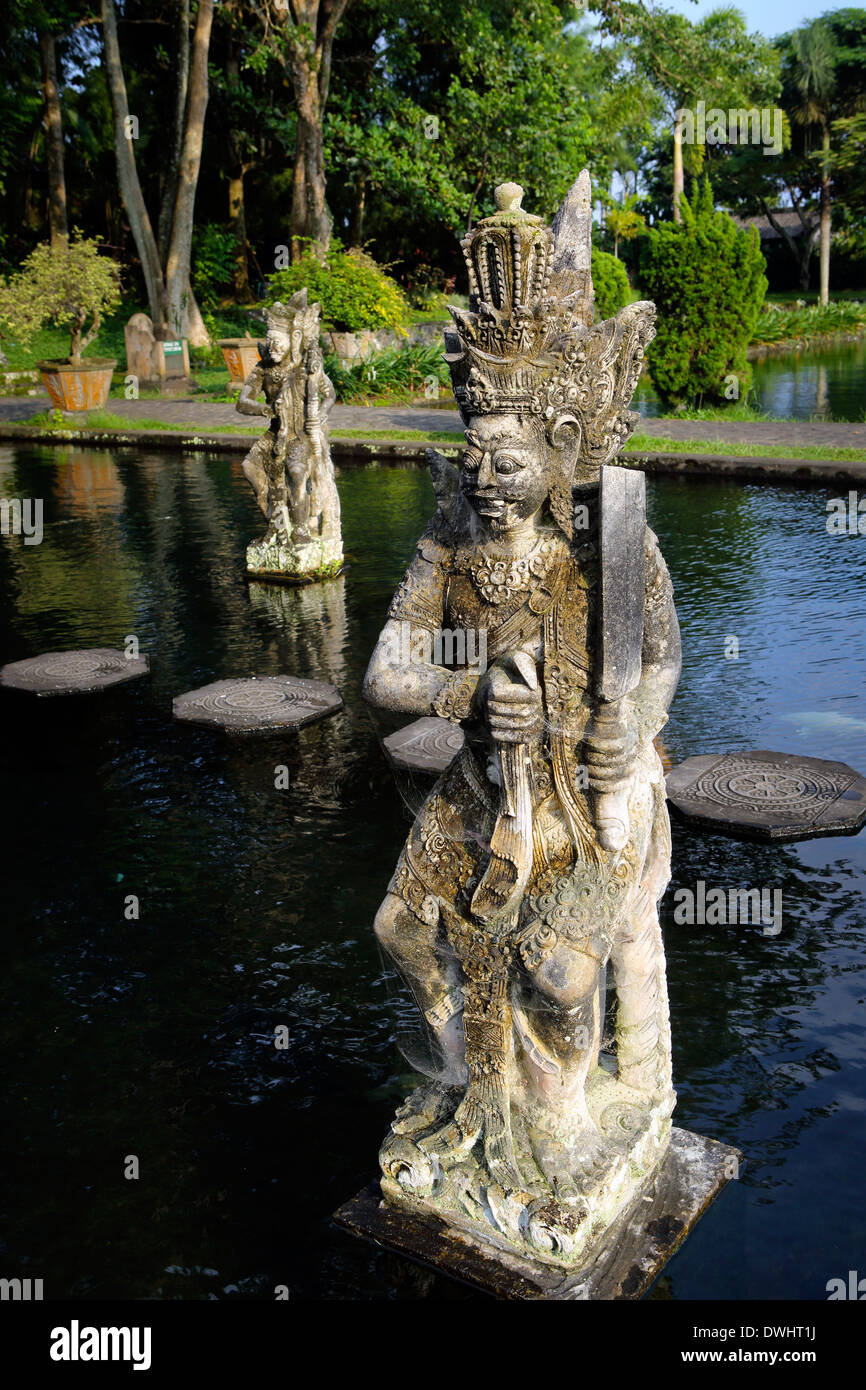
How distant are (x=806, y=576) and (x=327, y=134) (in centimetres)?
2180

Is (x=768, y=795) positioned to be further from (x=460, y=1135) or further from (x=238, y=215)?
(x=238, y=215)

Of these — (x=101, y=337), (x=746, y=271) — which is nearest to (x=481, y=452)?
(x=746, y=271)

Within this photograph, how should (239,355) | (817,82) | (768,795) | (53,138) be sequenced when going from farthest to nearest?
(817,82)
(53,138)
(239,355)
(768,795)

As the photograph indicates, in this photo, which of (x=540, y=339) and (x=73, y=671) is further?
(x=73, y=671)

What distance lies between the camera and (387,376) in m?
23.0

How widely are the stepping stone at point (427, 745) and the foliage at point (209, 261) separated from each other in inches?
1170

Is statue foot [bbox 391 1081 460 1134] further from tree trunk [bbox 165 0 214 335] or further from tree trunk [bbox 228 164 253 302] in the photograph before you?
tree trunk [bbox 228 164 253 302]

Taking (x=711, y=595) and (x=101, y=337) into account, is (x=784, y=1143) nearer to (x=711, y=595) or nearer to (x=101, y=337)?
(x=711, y=595)

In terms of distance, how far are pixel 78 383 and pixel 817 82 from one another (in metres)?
37.4

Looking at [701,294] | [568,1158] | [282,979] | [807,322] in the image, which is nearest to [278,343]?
[282,979]

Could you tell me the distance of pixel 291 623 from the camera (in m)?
10.2

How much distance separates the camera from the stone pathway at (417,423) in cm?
1600

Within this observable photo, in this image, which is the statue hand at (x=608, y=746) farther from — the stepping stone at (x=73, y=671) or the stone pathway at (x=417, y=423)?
the stone pathway at (x=417, y=423)

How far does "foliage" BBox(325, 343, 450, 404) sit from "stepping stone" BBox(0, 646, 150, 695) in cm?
1403
